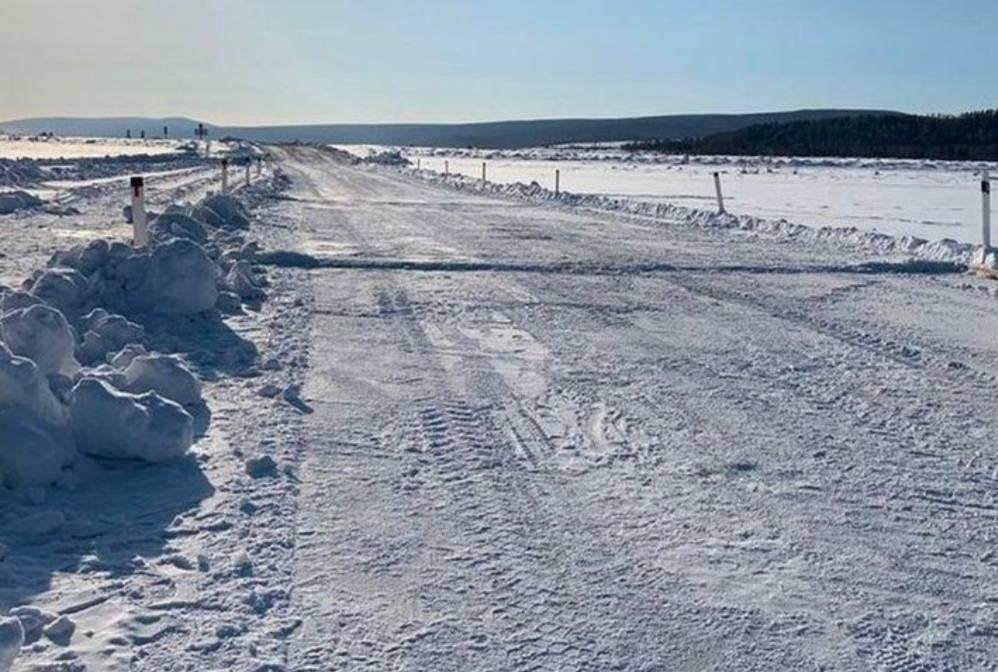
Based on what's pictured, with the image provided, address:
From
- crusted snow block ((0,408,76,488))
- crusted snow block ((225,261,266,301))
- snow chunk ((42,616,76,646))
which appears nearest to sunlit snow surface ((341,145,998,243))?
crusted snow block ((225,261,266,301))

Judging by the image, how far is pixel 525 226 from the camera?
21.5 metres

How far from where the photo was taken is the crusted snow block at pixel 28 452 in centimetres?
495

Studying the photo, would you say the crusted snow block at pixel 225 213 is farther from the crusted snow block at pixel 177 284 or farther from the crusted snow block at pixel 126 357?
the crusted snow block at pixel 126 357

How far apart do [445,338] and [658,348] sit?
68.1 inches

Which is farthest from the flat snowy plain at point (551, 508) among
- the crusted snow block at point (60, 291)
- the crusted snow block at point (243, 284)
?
the crusted snow block at point (60, 291)

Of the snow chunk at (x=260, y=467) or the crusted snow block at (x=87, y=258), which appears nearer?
the snow chunk at (x=260, y=467)

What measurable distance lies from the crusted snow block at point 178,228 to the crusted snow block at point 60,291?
5036mm

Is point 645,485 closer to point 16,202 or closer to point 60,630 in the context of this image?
point 60,630

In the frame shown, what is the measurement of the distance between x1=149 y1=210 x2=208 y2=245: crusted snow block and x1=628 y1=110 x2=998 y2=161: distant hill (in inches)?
3449

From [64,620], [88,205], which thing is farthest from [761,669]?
[88,205]

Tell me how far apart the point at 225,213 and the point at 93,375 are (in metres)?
13.0

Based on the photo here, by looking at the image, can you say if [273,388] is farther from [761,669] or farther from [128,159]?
[128,159]

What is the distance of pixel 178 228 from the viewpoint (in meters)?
14.4

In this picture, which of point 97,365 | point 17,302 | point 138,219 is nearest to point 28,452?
point 97,365
